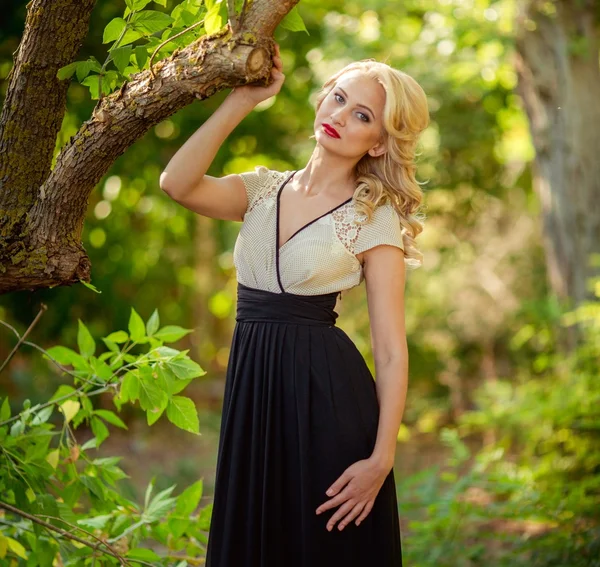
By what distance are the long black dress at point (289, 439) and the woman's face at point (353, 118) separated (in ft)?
0.71

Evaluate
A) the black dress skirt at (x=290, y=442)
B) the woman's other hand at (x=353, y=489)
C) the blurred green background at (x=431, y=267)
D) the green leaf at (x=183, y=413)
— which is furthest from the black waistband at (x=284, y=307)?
the blurred green background at (x=431, y=267)

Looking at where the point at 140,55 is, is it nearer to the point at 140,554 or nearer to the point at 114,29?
the point at 114,29

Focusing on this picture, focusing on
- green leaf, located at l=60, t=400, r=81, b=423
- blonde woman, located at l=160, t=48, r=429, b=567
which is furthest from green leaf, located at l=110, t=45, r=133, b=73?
green leaf, located at l=60, t=400, r=81, b=423

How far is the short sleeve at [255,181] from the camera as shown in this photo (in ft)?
7.68

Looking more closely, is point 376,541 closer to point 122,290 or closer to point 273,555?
point 273,555

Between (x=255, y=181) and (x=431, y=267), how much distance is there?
6.59 metres

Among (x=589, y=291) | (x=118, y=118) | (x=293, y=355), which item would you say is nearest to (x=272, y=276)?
(x=293, y=355)

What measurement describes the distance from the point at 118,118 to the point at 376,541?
1.30m

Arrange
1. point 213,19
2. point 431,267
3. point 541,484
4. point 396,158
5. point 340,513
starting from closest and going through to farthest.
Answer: point 213,19
point 340,513
point 396,158
point 541,484
point 431,267

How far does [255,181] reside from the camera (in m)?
2.36

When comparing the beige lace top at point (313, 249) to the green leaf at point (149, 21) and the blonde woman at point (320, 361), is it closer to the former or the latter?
the blonde woman at point (320, 361)

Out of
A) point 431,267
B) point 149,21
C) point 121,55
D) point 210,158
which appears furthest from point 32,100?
point 431,267

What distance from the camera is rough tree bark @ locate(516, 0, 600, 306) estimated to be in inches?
236

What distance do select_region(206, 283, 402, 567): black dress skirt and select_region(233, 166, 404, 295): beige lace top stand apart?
5cm
